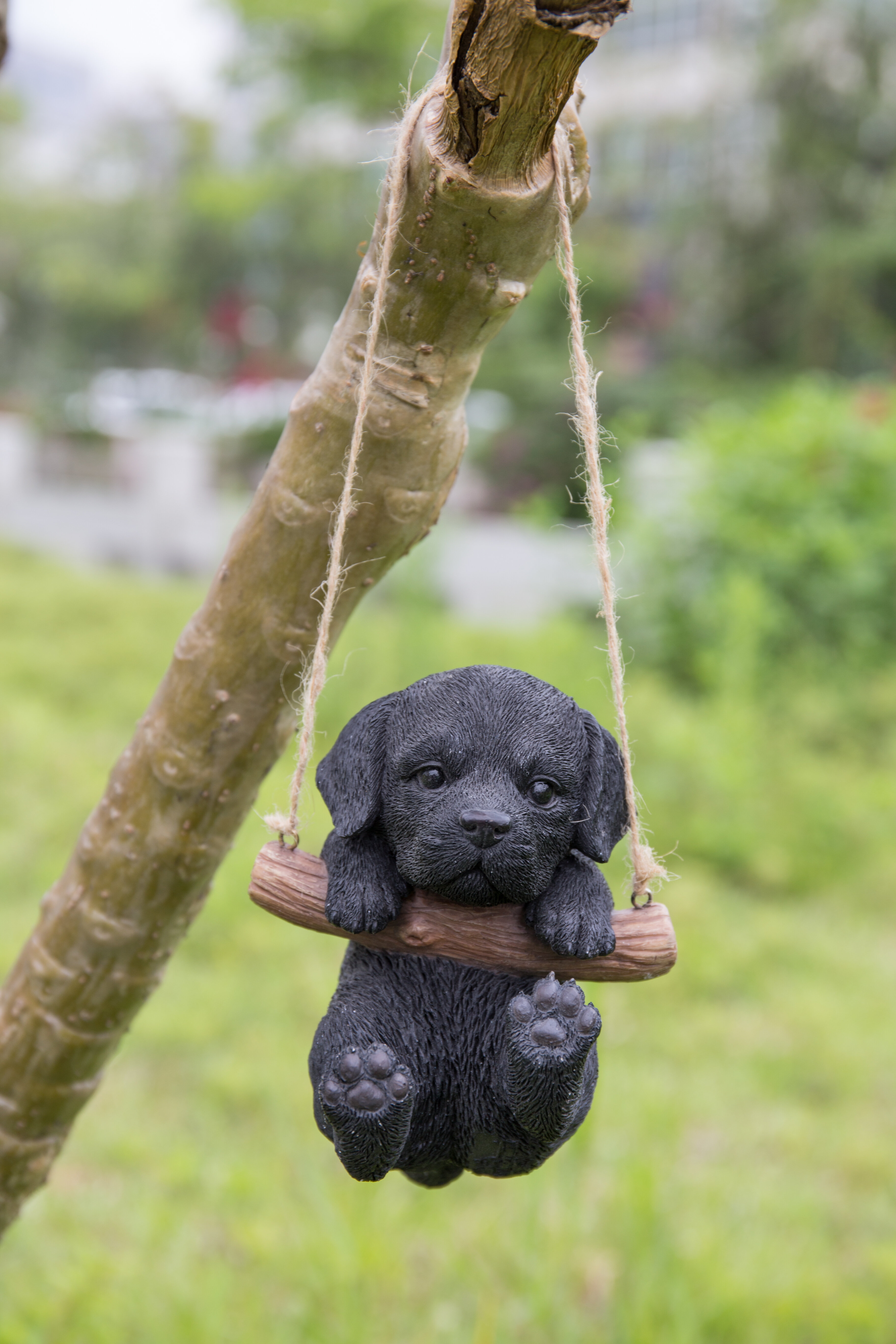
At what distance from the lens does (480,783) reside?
3.29 ft

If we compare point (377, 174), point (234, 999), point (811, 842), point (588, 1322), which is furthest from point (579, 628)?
point (377, 174)

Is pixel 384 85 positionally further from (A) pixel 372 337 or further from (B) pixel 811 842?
(A) pixel 372 337

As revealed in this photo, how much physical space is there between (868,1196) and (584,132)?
290cm

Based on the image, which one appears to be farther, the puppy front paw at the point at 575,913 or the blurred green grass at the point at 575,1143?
the blurred green grass at the point at 575,1143

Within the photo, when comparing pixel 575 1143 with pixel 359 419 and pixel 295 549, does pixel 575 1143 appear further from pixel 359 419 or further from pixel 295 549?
pixel 359 419

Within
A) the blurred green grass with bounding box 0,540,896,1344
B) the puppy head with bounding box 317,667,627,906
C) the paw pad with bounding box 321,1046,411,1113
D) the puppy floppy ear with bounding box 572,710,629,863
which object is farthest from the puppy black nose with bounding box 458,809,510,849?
the blurred green grass with bounding box 0,540,896,1344

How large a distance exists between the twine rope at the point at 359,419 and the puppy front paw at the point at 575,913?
0.24m

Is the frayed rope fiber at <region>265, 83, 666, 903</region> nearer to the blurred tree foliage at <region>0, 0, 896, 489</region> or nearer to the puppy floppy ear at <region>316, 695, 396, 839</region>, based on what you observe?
the puppy floppy ear at <region>316, 695, 396, 839</region>

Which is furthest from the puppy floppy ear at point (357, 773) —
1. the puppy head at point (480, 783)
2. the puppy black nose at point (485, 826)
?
the puppy black nose at point (485, 826)

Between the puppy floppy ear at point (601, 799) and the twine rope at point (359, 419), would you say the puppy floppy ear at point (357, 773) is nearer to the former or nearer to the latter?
the twine rope at point (359, 419)

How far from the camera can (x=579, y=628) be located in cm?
596

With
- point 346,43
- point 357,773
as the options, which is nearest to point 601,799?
point 357,773

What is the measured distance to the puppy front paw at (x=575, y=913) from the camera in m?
1.00

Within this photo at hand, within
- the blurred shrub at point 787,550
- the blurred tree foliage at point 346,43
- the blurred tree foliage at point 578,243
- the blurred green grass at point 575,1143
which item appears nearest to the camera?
Answer: the blurred green grass at point 575,1143
